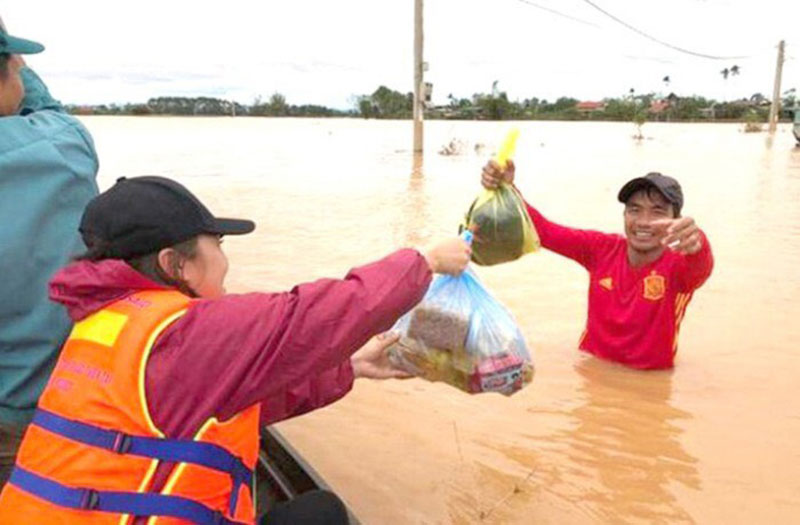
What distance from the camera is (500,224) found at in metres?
2.51

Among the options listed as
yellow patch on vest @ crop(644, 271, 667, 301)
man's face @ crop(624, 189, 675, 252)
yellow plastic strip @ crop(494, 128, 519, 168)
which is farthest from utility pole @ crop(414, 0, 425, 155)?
yellow plastic strip @ crop(494, 128, 519, 168)

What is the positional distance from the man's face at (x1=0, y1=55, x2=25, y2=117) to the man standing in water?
2423mm

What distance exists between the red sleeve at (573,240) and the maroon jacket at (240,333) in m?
2.51

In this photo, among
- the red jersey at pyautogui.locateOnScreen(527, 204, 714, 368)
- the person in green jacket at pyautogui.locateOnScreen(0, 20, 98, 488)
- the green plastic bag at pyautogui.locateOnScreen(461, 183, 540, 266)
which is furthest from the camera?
the red jersey at pyautogui.locateOnScreen(527, 204, 714, 368)

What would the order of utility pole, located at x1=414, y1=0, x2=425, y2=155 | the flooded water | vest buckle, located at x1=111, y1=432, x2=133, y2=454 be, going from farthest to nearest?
utility pole, located at x1=414, y1=0, x2=425, y2=155, the flooded water, vest buckle, located at x1=111, y1=432, x2=133, y2=454

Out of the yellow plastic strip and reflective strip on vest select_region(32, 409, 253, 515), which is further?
the yellow plastic strip

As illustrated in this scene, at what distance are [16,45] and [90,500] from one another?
119 cm

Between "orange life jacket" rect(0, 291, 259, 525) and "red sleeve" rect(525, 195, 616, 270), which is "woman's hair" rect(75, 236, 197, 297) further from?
"red sleeve" rect(525, 195, 616, 270)

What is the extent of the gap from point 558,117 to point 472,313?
73804 mm

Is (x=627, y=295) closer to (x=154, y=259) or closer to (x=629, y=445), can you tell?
(x=629, y=445)

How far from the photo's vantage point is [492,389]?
216cm

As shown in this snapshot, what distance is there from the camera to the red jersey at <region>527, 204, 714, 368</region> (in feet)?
12.5

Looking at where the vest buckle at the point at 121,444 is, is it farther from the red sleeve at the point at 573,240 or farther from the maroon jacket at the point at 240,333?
the red sleeve at the point at 573,240

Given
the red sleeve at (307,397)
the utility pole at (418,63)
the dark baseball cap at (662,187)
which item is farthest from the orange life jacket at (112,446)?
the utility pole at (418,63)
